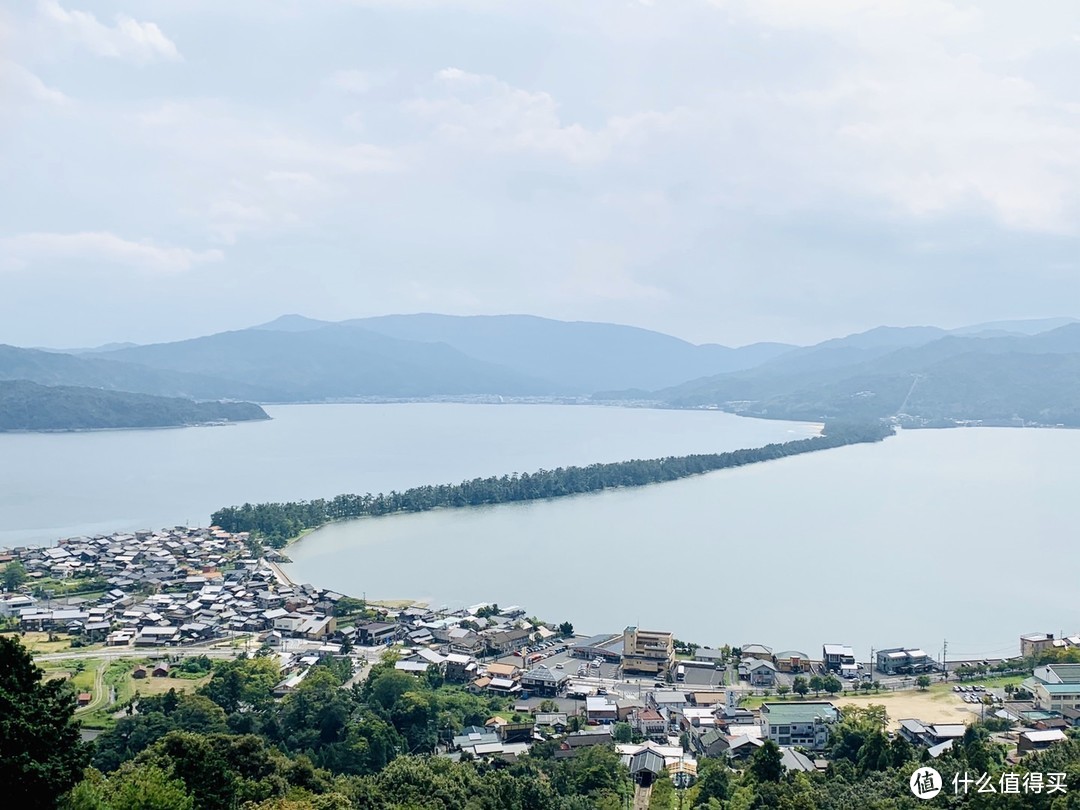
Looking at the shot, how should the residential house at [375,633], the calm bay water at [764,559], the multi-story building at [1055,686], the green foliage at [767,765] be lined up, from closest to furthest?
1. the green foliage at [767,765]
2. the multi-story building at [1055,686]
3. the residential house at [375,633]
4. the calm bay water at [764,559]

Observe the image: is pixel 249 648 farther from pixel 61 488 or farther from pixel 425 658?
pixel 61 488

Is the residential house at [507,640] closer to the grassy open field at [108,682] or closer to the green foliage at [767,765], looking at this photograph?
the grassy open field at [108,682]

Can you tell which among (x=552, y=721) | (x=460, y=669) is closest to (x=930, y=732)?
(x=552, y=721)

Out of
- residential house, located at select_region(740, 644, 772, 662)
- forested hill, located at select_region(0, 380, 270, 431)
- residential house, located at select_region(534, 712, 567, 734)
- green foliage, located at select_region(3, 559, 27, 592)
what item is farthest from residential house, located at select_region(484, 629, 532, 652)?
forested hill, located at select_region(0, 380, 270, 431)

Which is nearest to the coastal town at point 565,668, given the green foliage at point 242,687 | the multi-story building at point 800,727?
the multi-story building at point 800,727

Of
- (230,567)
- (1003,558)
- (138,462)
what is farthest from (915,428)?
(230,567)

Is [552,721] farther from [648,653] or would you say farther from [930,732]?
[930,732]
